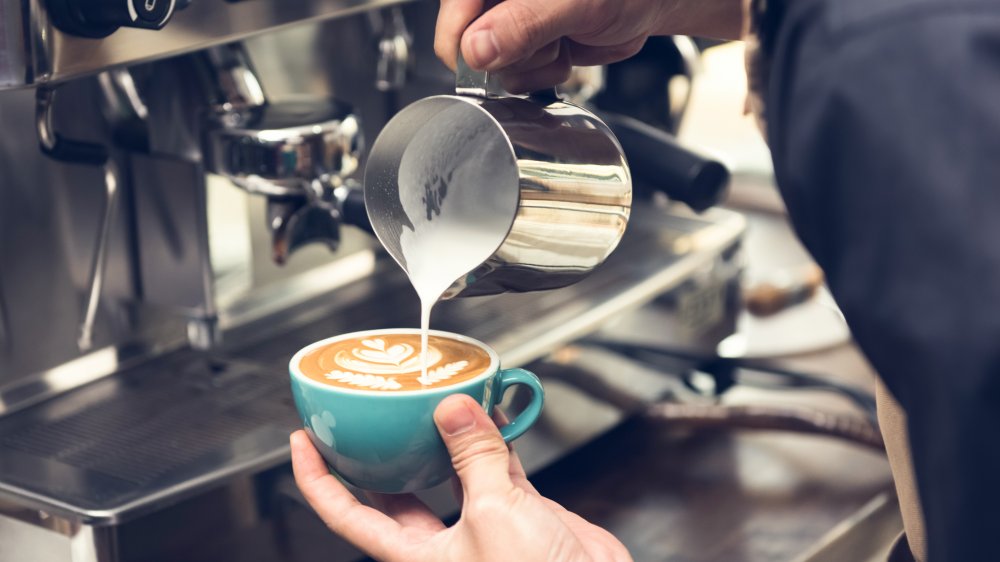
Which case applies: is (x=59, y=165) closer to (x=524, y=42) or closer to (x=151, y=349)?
(x=151, y=349)

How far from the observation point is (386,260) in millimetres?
1258

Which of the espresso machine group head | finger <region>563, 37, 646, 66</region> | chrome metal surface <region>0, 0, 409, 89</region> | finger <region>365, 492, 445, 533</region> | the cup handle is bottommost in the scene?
finger <region>365, 492, 445, 533</region>

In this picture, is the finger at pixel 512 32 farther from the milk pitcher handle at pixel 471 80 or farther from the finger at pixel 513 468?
the finger at pixel 513 468

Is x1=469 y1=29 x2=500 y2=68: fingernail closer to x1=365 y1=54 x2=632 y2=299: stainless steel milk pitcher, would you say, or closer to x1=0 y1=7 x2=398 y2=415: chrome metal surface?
x1=365 y1=54 x2=632 y2=299: stainless steel milk pitcher

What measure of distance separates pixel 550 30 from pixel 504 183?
94 millimetres

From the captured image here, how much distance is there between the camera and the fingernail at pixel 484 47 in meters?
0.70

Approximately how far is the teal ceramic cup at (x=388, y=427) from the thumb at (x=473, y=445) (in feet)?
0.04

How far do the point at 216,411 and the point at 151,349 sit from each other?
15 cm

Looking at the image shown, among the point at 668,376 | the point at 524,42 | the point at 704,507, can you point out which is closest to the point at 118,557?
the point at 524,42

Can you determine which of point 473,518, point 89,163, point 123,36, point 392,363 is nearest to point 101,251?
point 89,163

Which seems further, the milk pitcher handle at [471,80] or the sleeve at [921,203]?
the milk pitcher handle at [471,80]

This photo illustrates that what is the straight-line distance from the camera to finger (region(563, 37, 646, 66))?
0.84 m

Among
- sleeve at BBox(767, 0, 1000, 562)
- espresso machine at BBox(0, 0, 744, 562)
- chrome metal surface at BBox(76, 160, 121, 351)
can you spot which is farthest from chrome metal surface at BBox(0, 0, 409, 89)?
sleeve at BBox(767, 0, 1000, 562)

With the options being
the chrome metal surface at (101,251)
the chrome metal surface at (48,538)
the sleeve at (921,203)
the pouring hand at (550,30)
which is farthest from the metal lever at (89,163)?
the sleeve at (921,203)
